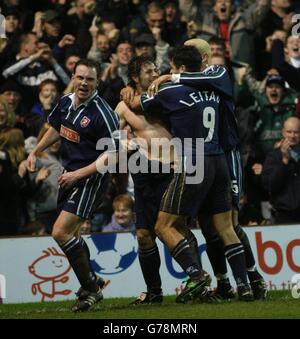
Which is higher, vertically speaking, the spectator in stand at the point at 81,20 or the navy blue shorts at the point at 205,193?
the spectator in stand at the point at 81,20

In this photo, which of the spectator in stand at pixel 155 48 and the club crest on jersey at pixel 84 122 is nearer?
the club crest on jersey at pixel 84 122

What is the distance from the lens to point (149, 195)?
11945 millimetres

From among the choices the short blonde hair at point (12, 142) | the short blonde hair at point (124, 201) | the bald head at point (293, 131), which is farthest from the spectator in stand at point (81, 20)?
the bald head at point (293, 131)

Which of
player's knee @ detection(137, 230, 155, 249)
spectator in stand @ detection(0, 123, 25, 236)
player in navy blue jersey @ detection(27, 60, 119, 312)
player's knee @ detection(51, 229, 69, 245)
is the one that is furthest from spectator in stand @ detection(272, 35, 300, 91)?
player's knee @ detection(51, 229, 69, 245)

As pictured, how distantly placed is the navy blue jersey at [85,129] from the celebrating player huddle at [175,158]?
0.01 metres

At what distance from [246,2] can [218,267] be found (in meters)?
7.79

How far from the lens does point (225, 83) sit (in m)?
11.3

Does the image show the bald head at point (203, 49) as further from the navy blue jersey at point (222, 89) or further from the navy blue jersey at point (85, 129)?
the navy blue jersey at point (85, 129)

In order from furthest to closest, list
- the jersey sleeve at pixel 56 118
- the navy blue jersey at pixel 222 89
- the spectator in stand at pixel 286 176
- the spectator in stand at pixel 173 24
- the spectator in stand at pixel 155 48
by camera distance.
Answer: the spectator in stand at pixel 173 24, the spectator in stand at pixel 155 48, the spectator in stand at pixel 286 176, the jersey sleeve at pixel 56 118, the navy blue jersey at pixel 222 89

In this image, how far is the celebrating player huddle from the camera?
1110cm

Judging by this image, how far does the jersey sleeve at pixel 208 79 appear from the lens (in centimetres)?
1109
